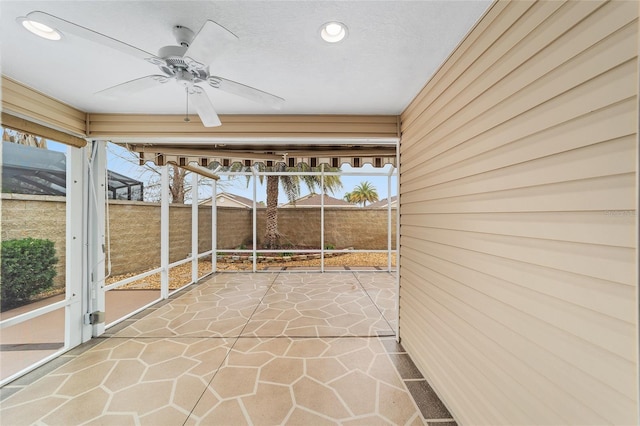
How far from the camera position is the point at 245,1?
1.38 m

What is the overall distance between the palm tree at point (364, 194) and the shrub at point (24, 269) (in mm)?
11477

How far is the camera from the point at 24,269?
3.75 m

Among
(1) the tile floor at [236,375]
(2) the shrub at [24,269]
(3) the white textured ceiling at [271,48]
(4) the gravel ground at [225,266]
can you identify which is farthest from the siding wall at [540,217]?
(2) the shrub at [24,269]

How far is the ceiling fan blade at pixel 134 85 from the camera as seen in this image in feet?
5.50

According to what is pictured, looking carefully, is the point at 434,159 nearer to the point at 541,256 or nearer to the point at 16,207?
the point at 541,256

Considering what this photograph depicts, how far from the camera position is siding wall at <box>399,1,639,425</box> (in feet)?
Answer: 2.79


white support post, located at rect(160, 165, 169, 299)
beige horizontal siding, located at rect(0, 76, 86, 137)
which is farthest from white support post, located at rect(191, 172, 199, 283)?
beige horizontal siding, located at rect(0, 76, 86, 137)

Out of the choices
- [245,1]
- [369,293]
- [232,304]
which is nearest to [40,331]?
[232,304]

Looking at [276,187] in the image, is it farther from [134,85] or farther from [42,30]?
[42,30]

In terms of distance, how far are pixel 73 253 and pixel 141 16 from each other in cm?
267

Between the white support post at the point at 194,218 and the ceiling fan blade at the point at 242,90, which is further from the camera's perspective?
the white support post at the point at 194,218

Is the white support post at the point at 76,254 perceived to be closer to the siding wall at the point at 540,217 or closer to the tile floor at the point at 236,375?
the tile floor at the point at 236,375

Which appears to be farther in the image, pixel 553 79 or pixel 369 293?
pixel 369 293

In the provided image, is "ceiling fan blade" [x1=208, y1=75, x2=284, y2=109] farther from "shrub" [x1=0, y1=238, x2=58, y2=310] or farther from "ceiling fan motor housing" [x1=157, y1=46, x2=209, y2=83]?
"shrub" [x1=0, y1=238, x2=58, y2=310]
